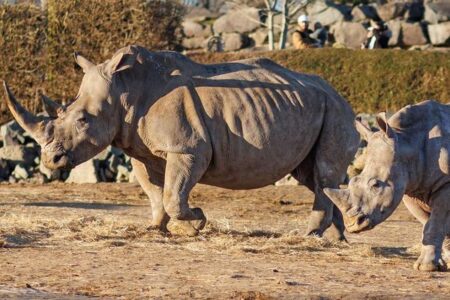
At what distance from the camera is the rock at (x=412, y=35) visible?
35281 mm

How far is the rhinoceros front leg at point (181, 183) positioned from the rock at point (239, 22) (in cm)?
2631

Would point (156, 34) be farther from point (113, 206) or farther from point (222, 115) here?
point (222, 115)

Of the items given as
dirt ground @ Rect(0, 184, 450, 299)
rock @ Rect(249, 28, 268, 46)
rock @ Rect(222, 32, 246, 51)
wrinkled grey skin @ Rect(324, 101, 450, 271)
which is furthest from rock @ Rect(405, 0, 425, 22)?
wrinkled grey skin @ Rect(324, 101, 450, 271)

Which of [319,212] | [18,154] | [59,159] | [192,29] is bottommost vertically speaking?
[18,154]

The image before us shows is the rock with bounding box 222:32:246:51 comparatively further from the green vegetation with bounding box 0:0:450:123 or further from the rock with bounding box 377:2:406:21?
the green vegetation with bounding box 0:0:450:123

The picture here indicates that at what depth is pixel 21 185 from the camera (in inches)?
866

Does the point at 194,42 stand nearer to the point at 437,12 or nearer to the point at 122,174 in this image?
the point at 437,12

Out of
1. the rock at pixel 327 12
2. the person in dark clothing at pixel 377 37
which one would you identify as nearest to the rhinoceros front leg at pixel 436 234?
the person in dark clothing at pixel 377 37

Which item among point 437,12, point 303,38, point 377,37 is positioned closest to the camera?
point 303,38

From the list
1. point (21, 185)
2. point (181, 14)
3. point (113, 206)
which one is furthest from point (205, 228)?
point (181, 14)

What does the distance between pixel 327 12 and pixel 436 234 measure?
27079 millimetres

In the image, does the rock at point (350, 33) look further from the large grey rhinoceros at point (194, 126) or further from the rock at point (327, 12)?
the large grey rhinoceros at point (194, 126)

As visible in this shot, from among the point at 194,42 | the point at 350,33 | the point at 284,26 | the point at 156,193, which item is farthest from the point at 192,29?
the point at 156,193

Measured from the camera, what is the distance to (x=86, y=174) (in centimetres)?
2216
